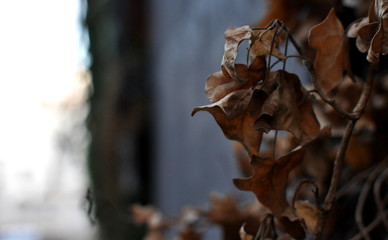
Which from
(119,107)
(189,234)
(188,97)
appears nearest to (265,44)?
(189,234)

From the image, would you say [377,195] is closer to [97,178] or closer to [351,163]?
[351,163]

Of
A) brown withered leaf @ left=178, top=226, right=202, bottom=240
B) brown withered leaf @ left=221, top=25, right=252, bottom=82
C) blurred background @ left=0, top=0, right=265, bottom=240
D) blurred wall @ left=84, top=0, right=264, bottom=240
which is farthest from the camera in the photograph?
blurred wall @ left=84, top=0, right=264, bottom=240

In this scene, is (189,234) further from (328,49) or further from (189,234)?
(328,49)

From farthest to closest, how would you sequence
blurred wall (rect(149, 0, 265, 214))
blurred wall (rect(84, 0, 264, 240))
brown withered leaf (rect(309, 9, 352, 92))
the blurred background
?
blurred wall (rect(84, 0, 264, 240)) < the blurred background < blurred wall (rect(149, 0, 265, 214)) < brown withered leaf (rect(309, 9, 352, 92))

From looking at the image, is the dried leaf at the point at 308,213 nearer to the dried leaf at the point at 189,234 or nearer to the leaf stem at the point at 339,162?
the leaf stem at the point at 339,162

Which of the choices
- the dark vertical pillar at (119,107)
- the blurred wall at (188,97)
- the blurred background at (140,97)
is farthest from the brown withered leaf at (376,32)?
the dark vertical pillar at (119,107)

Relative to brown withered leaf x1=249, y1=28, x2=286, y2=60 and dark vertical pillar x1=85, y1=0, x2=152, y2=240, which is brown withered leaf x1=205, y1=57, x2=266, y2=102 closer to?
brown withered leaf x1=249, y1=28, x2=286, y2=60

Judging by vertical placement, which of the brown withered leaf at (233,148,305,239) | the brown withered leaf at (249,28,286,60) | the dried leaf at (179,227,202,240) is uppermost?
the brown withered leaf at (249,28,286,60)

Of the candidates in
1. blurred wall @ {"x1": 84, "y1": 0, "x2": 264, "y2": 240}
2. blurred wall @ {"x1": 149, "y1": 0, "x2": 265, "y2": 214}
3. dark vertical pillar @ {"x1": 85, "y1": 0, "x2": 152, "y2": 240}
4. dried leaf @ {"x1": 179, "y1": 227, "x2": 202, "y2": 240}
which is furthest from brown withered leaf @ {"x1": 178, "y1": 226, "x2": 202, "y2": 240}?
dark vertical pillar @ {"x1": 85, "y1": 0, "x2": 152, "y2": 240}
